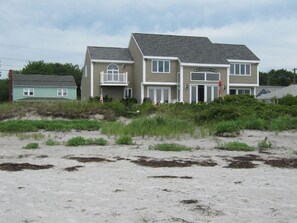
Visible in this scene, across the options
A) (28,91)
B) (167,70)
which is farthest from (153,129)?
(28,91)

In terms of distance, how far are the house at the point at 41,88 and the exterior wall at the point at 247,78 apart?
2883 centimetres

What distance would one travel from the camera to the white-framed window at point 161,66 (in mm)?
45594

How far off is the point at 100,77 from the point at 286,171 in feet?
123

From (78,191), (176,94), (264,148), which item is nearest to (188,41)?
(176,94)

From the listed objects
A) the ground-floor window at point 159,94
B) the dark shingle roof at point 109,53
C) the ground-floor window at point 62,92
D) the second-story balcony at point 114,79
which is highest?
the dark shingle roof at point 109,53

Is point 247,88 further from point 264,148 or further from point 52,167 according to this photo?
Result: point 52,167

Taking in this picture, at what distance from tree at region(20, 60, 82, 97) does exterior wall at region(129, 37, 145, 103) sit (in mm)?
44800

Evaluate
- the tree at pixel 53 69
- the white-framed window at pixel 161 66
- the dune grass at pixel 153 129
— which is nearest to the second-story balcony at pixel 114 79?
the white-framed window at pixel 161 66

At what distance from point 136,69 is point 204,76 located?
764cm

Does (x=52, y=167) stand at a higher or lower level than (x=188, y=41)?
lower

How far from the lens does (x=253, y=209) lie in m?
6.36

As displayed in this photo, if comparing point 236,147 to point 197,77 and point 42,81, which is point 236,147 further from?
point 42,81

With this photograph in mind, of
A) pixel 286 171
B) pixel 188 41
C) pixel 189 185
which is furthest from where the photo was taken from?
pixel 188 41

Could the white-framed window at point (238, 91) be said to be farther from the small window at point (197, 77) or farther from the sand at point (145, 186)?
the sand at point (145, 186)
